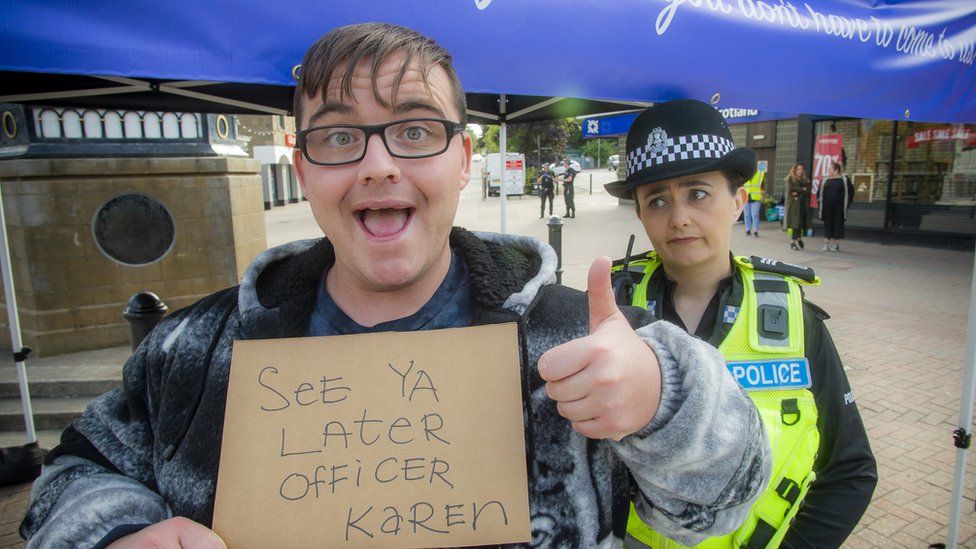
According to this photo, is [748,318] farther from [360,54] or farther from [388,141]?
[360,54]

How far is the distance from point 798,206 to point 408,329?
12.8 m

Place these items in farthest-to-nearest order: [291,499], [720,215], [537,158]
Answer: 1. [537,158]
2. [720,215]
3. [291,499]

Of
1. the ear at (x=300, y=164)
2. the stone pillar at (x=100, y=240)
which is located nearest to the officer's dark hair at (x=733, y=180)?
Answer: the ear at (x=300, y=164)

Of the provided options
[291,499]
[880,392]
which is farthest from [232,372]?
[880,392]

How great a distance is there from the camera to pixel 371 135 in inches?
47.2

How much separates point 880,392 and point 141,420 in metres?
5.61

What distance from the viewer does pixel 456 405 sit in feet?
3.62

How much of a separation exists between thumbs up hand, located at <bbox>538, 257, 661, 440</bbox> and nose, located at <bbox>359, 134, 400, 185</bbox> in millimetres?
473

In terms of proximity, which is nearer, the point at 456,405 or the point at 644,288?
the point at 456,405

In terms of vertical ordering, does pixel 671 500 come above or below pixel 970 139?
below

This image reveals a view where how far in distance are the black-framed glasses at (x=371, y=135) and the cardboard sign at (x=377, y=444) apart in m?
0.38

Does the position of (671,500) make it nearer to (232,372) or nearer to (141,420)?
(232,372)

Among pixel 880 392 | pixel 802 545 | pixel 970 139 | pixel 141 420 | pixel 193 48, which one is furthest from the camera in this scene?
pixel 970 139

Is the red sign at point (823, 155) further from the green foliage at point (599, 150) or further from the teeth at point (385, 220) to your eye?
the green foliage at point (599, 150)
